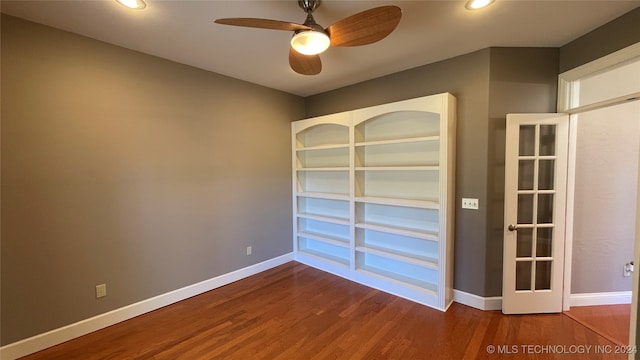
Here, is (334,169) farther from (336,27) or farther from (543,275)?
(543,275)

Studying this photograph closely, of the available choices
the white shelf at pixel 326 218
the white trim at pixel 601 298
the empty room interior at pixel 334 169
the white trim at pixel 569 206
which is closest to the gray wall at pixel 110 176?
the empty room interior at pixel 334 169

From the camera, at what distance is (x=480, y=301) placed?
270cm

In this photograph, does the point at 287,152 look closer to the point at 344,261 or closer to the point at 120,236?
the point at 344,261

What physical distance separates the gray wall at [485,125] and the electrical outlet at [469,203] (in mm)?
45

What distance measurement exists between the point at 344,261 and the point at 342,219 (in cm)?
60

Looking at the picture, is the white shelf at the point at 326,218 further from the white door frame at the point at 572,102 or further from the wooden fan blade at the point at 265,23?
the wooden fan blade at the point at 265,23

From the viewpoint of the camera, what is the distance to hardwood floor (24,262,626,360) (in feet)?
6.88

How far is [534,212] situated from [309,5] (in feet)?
9.16

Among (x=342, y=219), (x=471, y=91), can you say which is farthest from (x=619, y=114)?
(x=342, y=219)

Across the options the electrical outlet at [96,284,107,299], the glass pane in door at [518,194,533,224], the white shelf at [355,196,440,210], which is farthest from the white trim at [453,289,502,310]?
the electrical outlet at [96,284,107,299]

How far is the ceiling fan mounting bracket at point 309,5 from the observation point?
1766mm

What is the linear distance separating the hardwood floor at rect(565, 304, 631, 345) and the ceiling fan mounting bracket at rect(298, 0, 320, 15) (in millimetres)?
3637

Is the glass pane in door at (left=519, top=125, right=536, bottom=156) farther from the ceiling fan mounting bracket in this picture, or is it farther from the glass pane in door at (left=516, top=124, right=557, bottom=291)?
the ceiling fan mounting bracket

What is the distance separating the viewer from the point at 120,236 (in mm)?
2514
